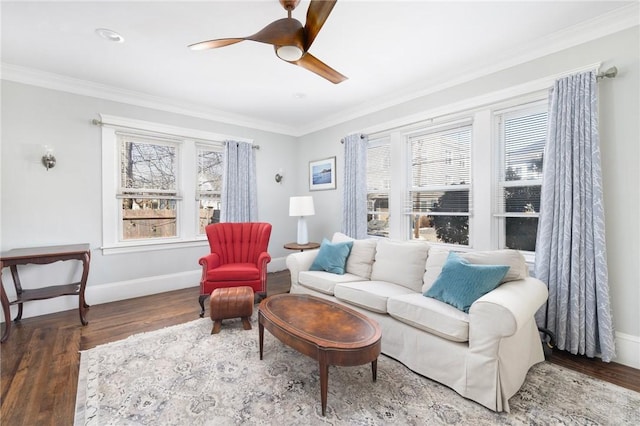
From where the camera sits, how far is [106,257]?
3648mm

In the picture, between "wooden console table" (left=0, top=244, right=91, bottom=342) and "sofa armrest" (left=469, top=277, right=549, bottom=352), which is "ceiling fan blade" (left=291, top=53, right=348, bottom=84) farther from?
"wooden console table" (left=0, top=244, right=91, bottom=342)

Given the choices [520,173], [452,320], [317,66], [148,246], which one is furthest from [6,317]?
[520,173]

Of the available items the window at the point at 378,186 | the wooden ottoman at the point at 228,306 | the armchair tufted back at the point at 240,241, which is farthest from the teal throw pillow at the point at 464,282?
the armchair tufted back at the point at 240,241

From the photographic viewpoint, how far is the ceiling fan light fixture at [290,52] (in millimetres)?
1906

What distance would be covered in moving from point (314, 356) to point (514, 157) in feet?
8.78

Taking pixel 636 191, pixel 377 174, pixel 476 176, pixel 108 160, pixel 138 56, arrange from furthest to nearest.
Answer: pixel 377 174 < pixel 108 160 < pixel 476 176 < pixel 138 56 < pixel 636 191

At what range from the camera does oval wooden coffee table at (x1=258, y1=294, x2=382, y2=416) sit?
1.68m

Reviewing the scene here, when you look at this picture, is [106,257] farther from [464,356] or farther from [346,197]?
[464,356]

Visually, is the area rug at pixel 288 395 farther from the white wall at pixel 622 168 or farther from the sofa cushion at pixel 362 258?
the sofa cushion at pixel 362 258

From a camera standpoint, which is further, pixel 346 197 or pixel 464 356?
pixel 346 197

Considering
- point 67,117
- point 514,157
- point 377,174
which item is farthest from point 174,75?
point 514,157

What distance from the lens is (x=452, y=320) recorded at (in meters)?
1.92

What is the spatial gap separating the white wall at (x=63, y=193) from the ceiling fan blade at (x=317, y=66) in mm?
2718

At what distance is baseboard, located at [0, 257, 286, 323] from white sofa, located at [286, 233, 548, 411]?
7.62 feet
